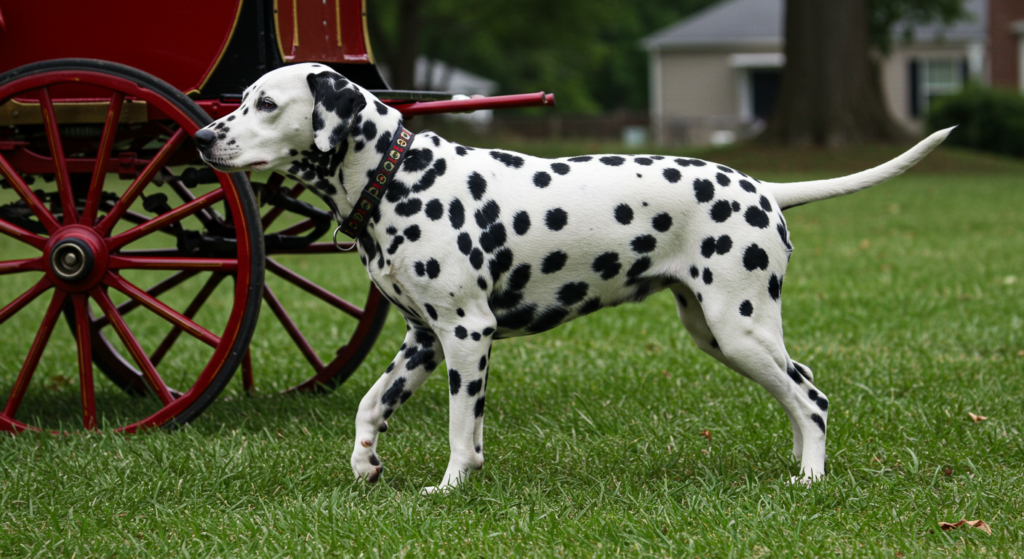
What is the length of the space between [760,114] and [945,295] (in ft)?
113

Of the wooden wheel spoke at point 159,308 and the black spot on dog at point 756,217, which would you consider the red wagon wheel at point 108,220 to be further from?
the black spot on dog at point 756,217

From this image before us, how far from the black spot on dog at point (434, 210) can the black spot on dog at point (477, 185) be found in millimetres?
119

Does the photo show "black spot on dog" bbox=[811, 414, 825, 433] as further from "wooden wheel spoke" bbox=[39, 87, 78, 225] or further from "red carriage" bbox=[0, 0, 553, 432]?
"wooden wheel spoke" bbox=[39, 87, 78, 225]

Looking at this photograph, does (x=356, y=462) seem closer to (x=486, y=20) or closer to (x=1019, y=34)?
(x=486, y=20)

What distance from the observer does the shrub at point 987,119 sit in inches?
1024

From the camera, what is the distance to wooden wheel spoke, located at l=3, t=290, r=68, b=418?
163 inches

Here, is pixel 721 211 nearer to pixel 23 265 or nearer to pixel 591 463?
pixel 591 463

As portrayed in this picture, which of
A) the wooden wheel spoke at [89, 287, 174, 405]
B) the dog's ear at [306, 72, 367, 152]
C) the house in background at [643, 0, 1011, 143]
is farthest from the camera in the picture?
the house in background at [643, 0, 1011, 143]

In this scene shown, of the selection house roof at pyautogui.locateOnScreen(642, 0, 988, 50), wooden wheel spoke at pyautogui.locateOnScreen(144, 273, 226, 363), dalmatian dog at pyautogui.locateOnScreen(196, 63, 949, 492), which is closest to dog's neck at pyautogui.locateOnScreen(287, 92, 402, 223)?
dalmatian dog at pyautogui.locateOnScreen(196, 63, 949, 492)

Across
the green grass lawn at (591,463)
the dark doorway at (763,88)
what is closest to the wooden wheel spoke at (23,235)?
the green grass lawn at (591,463)

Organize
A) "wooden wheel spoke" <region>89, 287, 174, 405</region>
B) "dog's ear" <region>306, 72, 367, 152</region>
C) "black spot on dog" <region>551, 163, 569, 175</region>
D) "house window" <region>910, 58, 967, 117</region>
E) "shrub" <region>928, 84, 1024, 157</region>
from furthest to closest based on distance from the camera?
"house window" <region>910, 58, 967, 117</region>
"shrub" <region>928, 84, 1024, 157</region>
"wooden wheel spoke" <region>89, 287, 174, 405</region>
"black spot on dog" <region>551, 163, 569, 175</region>
"dog's ear" <region>306, 72, 367, 152</region>

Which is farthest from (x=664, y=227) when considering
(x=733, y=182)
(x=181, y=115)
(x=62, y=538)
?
(x=62, y=538)

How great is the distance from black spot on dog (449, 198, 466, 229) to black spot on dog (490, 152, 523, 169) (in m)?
0.24

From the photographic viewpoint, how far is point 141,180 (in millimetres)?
4090
